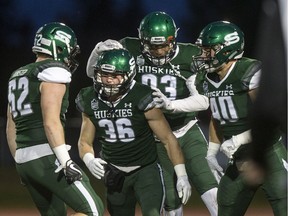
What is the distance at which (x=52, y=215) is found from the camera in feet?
13.9

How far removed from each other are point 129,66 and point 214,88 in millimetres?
501

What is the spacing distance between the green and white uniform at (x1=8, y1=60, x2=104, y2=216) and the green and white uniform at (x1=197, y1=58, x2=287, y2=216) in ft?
2.49

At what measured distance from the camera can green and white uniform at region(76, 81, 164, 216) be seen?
14.4 ft

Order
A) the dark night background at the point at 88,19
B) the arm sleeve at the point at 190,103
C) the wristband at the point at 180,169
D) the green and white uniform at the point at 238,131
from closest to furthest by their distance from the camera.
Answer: the green and white uniform at the point at 238,131
the wristband at the point at 180,169
the arm sleeve at the point at 190,103
the dark night background at the point at 88,19

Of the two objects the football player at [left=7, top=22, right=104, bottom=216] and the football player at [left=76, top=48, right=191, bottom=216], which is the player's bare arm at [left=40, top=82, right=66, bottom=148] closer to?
the football player at [left=7, top=22, right=104, bottom=216]

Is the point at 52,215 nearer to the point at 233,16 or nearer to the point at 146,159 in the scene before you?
the point at 146,159

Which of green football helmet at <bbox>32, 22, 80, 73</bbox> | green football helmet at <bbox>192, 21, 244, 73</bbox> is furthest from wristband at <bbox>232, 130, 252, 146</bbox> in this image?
green football helmet at <bbox>32, 22, 80, 73</bbox>

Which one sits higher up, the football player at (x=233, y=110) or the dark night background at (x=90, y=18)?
the football player at (x=233, y=110)

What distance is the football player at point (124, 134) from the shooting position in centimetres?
439

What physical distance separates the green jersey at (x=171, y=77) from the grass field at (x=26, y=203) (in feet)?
7.57

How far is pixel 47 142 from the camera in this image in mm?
4152

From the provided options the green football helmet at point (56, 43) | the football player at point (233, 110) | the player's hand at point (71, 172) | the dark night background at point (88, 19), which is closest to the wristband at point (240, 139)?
the football player at point (233, 110)

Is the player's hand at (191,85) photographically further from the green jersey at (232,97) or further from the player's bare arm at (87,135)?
the player's bare arm at (87,135)

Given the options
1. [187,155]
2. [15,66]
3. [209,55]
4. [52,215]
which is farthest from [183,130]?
[15,66]
